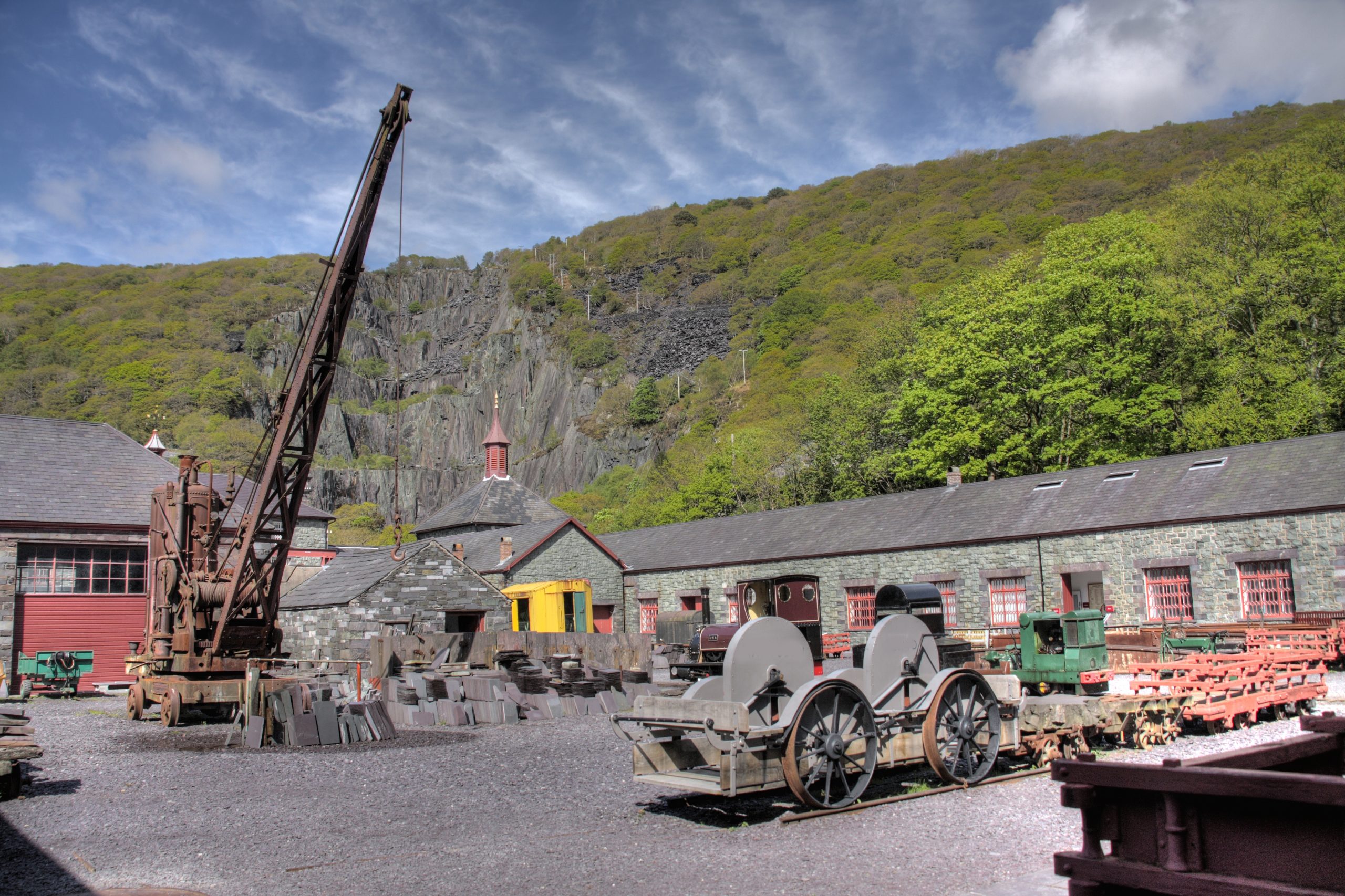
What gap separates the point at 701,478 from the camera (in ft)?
176

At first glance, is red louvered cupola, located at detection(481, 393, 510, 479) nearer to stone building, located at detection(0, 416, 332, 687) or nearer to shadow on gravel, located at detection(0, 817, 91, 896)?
stone building, located at detection(0, 416, 332, 687)

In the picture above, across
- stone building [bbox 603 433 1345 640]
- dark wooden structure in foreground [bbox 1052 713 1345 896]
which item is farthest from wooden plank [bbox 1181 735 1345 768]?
stone building [bbox 603 433 1345 640]

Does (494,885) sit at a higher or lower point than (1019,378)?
lower

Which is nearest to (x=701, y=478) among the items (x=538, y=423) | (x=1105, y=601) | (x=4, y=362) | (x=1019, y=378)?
(x=1019, y=378)

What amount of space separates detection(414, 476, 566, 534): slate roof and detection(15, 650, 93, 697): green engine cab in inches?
788

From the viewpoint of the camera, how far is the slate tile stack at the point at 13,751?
29.0 feet

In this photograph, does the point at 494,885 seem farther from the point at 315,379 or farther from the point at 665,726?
the point at 315,379

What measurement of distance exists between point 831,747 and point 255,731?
913 cm

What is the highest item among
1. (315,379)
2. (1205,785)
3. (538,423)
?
(538,423)

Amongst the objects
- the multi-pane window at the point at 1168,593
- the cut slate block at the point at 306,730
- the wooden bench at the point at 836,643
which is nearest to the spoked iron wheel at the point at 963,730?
the cut slate block at the point at 306,730

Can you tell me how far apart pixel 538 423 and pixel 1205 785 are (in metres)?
113

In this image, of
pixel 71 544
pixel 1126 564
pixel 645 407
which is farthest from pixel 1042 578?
pixel 645 407

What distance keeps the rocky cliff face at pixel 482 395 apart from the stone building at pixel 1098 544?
58976mm

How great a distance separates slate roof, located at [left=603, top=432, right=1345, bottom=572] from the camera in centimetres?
2161
